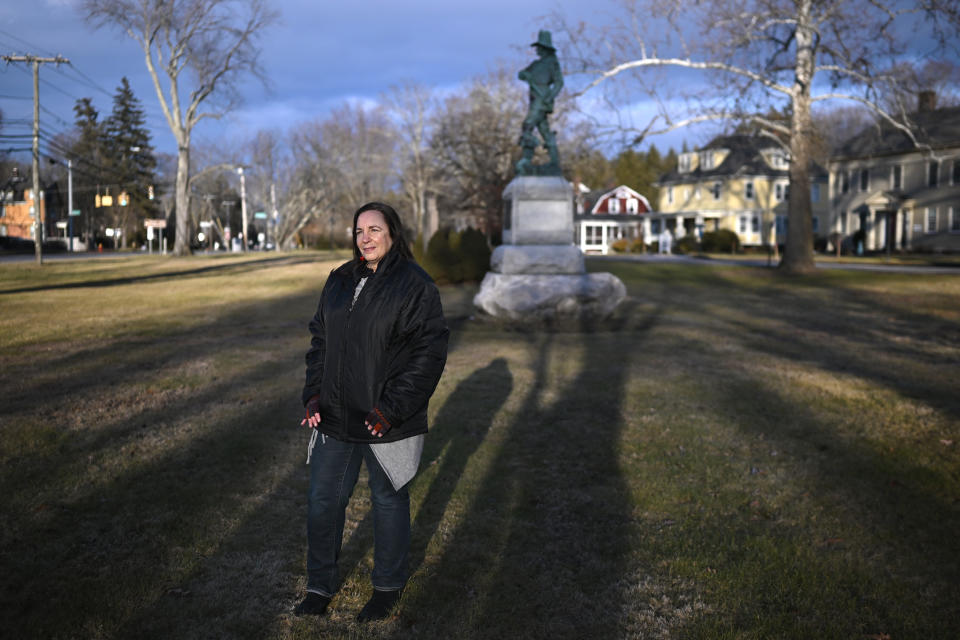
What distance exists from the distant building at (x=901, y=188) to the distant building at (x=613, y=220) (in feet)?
62.1

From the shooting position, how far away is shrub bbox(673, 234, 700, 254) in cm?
4971

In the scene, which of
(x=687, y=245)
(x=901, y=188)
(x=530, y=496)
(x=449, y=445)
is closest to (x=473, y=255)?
(x=449, y=445)

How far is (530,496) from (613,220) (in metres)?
64.2

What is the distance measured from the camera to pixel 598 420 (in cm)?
670

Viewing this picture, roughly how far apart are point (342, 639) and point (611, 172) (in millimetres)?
89434

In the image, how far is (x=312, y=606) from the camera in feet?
11.2

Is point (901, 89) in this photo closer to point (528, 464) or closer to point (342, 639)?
point (528, 464)

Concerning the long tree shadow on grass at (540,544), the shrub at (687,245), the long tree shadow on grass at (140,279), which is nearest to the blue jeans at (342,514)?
the long tree shadow on grass at (540,544)

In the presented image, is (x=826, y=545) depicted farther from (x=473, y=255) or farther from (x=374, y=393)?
(x=473, y=255)

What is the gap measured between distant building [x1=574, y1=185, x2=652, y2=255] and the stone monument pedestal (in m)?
50.4

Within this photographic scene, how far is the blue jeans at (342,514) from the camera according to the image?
3395mm

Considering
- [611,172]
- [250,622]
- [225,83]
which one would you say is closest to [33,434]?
[250,622]

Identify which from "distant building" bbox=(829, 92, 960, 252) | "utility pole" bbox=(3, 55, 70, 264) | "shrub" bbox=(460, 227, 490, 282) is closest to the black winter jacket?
"shrub" bbox=(460, 227, 490, 282)

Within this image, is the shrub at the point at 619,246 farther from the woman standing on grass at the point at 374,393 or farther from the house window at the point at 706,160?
the woman standing on grass at the point at 374,393
